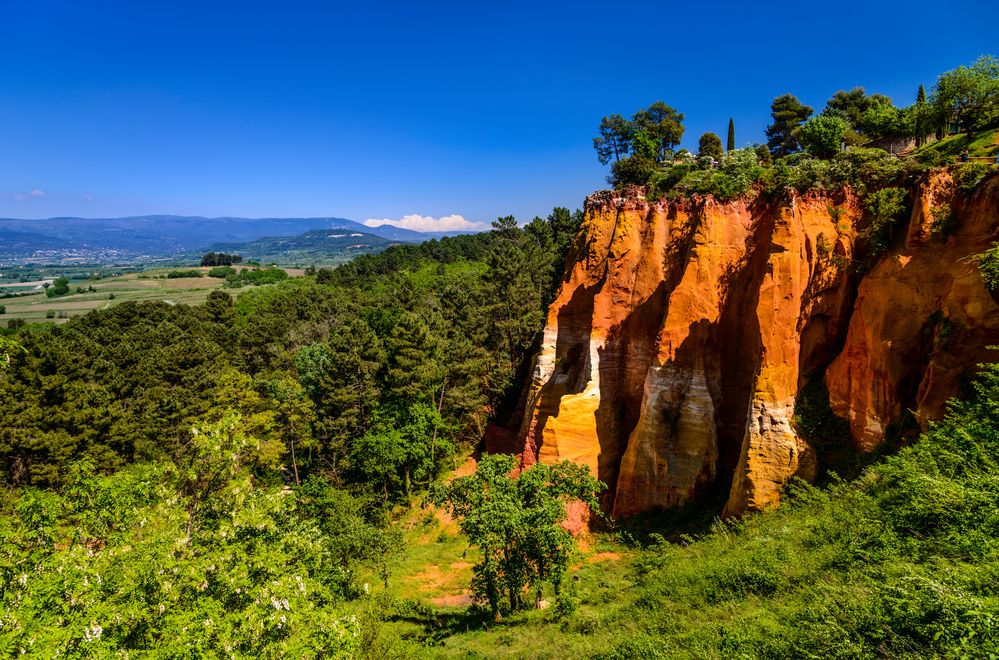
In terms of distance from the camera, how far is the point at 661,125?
45.3m

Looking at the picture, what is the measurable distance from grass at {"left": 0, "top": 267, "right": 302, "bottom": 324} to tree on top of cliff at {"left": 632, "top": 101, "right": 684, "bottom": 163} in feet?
321

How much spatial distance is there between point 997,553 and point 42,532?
18875mm

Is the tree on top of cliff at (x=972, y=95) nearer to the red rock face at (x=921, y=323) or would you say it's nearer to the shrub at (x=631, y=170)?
the red rock face at (x=921, y=323)

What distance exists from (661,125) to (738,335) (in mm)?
31098

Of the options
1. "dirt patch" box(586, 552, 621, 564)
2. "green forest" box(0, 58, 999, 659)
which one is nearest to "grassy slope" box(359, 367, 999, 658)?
"green forest" box(0, 58, 999, 659)

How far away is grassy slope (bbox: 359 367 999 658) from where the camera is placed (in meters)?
7.83

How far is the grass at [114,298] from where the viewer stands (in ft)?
366

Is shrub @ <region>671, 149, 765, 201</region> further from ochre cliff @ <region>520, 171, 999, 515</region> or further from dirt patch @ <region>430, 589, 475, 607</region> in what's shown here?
dirt patch @ <region>430, 589, 475, 607</region>

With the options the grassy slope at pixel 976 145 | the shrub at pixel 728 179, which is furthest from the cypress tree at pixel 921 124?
the shrub at pixel 728 179

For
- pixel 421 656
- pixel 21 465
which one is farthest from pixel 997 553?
pixel 21 465

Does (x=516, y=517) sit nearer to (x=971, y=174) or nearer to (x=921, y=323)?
(x=921, y=323)

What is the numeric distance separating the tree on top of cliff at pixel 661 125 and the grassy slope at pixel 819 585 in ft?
113

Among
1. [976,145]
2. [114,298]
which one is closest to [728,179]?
[976,145]

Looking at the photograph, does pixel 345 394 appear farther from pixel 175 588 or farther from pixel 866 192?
pixel 866 192
